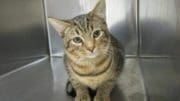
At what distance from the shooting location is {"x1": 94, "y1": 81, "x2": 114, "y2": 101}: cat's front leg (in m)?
0.88

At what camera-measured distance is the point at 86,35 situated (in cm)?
83

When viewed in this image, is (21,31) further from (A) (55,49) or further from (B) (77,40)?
(B) (77,40)

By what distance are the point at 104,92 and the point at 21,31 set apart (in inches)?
16.6

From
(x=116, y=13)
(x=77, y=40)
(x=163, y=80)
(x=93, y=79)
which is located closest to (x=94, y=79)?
(x=93, y=79)

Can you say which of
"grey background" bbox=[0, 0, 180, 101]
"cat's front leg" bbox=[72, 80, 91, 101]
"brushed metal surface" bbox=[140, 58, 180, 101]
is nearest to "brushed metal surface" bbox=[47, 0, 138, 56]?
"grey background" bbox=[0, 0, 180, 101]

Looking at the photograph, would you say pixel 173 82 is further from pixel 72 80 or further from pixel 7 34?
pixel 7 34

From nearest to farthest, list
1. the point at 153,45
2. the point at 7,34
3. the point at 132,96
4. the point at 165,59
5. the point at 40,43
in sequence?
the point at 165,59, the point at 153,45, the point at 132,96, the point at 7,34, the point at 40,43

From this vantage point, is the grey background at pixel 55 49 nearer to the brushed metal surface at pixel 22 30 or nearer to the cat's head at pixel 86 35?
the brushed metal surface at pixel 22 30

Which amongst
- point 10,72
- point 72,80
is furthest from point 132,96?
point 10,72

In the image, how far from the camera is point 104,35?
33.2 inches

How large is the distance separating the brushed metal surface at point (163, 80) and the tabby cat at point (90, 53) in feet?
0.33

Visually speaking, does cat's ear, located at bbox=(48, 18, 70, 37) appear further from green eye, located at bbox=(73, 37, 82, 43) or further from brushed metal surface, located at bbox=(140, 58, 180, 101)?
brushed metal surface, located at bbox=(140, 58, 180, 101)

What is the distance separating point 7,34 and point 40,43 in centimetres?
16

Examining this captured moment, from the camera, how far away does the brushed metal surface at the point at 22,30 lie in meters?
1.10
